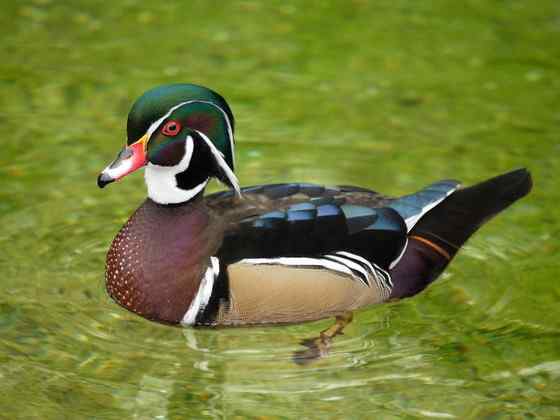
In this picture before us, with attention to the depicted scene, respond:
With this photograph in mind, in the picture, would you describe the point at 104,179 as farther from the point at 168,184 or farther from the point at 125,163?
the point at 168,184

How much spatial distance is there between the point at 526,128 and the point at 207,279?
2931 mm

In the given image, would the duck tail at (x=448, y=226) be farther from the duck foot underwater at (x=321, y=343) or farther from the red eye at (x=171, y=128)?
the red eye at (x=171, y=128)

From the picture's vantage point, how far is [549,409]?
5.10m

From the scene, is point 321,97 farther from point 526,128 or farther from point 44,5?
point 44,5

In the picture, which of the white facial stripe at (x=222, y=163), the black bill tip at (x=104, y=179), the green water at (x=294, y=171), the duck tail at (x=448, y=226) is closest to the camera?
the green water at (x=294, y=171)

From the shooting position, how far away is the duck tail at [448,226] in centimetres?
585

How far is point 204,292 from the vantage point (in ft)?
18.0

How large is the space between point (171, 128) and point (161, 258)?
1.99 feet

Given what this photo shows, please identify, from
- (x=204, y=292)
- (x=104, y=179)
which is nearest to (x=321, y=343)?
(x=204, y=292)

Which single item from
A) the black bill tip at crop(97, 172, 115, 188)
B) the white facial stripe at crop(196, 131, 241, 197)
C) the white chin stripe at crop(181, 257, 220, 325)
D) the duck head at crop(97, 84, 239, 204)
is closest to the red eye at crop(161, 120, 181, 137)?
the duck head at crop(97, 84, 239, 204)

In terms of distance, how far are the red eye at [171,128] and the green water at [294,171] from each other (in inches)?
35.9

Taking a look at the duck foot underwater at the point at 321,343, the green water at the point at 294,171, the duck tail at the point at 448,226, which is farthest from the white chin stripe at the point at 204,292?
the duck tail at the point at 448,226

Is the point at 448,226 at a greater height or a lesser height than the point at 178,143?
lesser

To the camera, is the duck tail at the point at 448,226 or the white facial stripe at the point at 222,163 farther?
the duck tail at the point at 448,226
